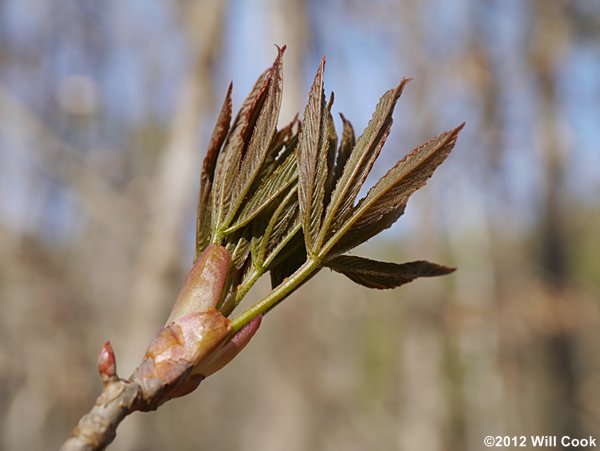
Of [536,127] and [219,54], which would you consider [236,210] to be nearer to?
[219,54]

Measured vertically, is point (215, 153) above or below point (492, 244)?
below

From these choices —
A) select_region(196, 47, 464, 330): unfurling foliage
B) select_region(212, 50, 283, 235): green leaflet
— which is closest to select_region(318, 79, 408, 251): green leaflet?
select_region(196, 47, 464, 330): unfurling foliage

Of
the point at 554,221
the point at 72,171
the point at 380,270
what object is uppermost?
the point at 554,221

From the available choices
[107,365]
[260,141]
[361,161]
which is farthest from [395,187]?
[107,365]

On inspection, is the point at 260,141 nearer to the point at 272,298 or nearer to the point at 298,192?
the point at 298,192

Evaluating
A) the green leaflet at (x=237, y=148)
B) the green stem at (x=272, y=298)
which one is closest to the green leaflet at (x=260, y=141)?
the green leaflet at (x=237, y=148)

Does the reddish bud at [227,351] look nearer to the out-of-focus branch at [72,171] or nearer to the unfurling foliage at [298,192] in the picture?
the unfurling foliage at [298,192]

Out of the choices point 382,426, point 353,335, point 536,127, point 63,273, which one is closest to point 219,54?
point 63,273
